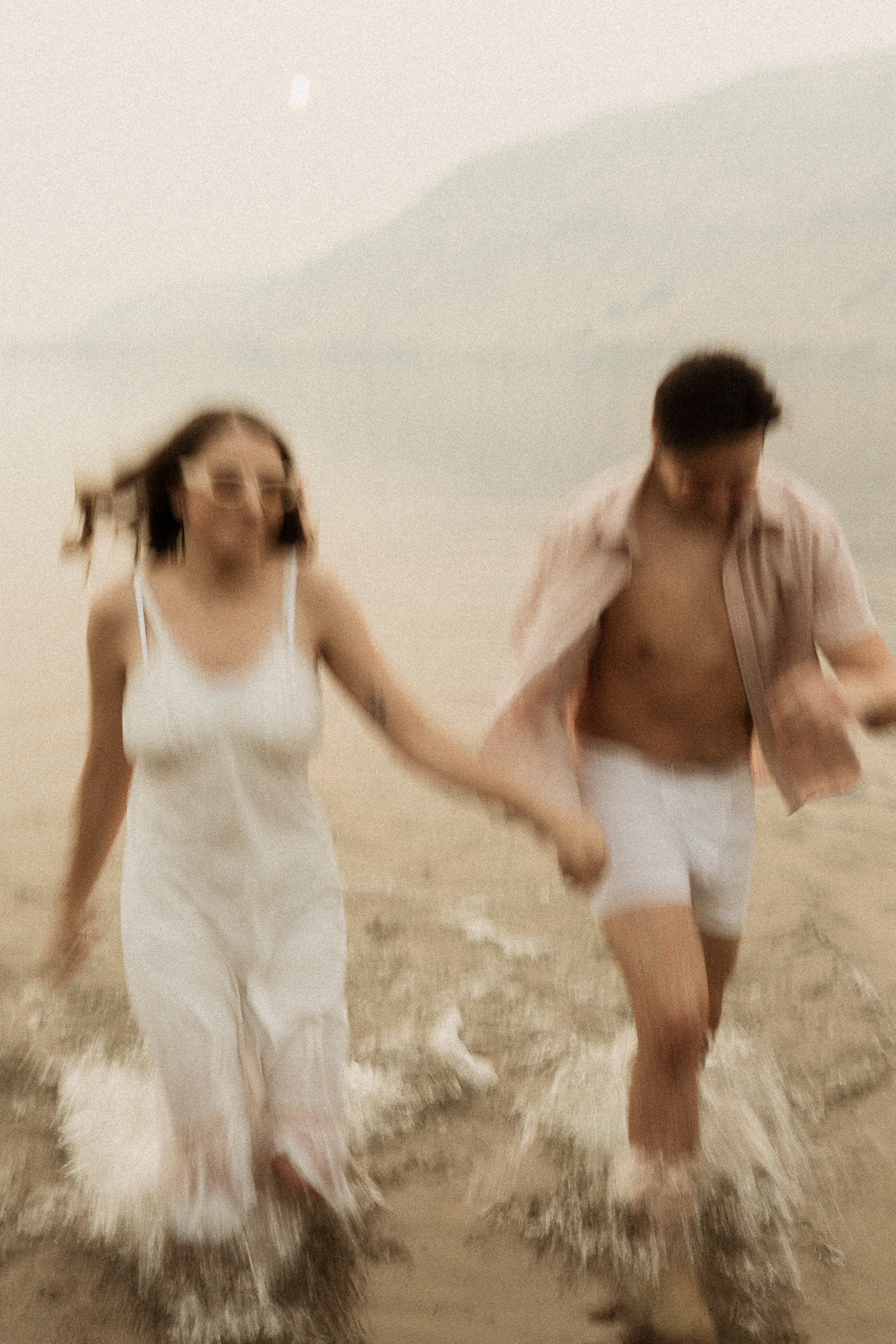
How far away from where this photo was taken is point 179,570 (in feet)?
9.62

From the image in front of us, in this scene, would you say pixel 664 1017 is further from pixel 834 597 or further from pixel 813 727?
pixel 834 597

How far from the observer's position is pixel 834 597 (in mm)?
3148

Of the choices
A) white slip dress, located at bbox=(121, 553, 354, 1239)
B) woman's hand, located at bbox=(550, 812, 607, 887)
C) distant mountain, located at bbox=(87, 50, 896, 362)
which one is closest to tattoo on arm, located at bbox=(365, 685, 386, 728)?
white slip dress, located at bbox=(121, 553, 354, 1239)

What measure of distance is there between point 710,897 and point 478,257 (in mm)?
95586

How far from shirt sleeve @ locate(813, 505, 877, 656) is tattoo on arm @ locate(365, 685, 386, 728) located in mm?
1104

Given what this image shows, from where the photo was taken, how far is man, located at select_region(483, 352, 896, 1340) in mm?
2982

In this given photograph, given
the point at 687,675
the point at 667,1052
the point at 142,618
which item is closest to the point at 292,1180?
the point at 667,1052

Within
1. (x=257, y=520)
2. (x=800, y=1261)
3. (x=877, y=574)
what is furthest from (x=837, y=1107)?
(x=877, y=574)

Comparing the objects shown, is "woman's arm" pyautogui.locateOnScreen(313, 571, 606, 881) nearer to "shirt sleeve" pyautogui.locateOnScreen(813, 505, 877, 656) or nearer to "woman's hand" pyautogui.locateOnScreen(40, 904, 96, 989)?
"shirt sleeve" pyautogui.locateOnScreen(813, 505, 877, 656)

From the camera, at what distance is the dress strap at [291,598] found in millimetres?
2816

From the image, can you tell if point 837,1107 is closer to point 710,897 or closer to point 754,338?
point 710,897

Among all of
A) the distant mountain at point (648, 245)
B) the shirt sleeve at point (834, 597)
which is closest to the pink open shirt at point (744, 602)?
the shirt sleeve at point (834, 597)

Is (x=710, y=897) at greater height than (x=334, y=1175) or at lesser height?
greater

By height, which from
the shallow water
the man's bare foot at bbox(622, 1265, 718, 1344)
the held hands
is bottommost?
the shallow water
